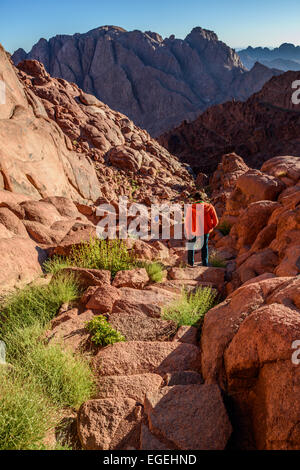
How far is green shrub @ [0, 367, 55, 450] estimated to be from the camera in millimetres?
2008

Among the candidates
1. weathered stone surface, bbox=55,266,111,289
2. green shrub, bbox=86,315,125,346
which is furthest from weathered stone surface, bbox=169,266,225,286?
green shrub, bbox=86,315,125,346

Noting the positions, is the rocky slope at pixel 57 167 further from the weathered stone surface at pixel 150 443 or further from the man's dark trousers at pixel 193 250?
the weathered stone surface at pixel 150 443

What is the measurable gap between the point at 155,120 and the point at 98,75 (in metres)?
19.7

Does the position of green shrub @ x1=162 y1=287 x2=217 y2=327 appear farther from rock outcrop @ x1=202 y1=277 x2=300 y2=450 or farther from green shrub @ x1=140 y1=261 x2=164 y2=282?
green shrub @ x1=140 y1=261 x2=164 y2=282

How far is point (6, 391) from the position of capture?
228 centimetres

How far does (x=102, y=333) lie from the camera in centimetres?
337

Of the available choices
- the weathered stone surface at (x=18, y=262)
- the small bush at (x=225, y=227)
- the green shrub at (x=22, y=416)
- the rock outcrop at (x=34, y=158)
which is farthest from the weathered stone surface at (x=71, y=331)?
the small bush at (x=225, y=227)

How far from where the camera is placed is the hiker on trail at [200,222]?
691cm

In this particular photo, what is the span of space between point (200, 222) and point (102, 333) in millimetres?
4210

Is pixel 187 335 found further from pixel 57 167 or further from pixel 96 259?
pixel 57 167

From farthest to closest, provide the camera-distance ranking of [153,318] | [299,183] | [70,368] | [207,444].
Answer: [299,183], [153,318], [70,368], [207,444]

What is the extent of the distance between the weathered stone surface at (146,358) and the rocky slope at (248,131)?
39.3 m

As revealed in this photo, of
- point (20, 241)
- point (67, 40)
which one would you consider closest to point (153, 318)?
point (20, 241)

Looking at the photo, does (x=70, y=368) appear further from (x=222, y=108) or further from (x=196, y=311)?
(x=222, y=108)
